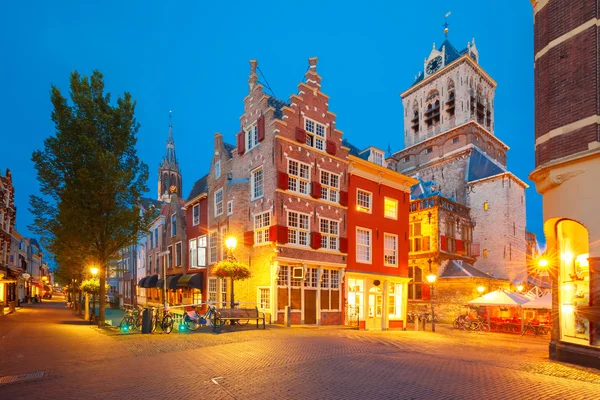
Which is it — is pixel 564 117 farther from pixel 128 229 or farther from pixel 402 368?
pixel 128 229

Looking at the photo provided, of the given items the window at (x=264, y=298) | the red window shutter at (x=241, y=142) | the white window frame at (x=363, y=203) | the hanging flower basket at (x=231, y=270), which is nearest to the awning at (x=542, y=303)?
the white window frame at (x=363, y=203)

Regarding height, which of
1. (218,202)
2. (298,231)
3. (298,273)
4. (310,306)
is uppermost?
(218,202)

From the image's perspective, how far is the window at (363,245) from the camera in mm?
27406

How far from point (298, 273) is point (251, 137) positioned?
29.2 ft

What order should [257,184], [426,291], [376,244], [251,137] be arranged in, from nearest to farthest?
[257,184] < [251,137] < [376,244] < [426,291]

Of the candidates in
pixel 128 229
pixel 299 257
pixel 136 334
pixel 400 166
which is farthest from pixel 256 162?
pixel 400 166

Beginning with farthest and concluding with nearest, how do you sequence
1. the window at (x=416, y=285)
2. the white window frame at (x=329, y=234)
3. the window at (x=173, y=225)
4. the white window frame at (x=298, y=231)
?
1. the window at (x=173, y=225)
2. the window at (x=416, y=285)
3. the white window frame at (x=329, y=234)
4. the white window frame at (x=298, y=231)

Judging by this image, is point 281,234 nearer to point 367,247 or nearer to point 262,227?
point 262,227

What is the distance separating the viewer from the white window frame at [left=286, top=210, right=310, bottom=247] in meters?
23.5

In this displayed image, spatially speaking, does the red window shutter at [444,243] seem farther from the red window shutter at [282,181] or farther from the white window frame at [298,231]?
the red window shutter at [282,181]

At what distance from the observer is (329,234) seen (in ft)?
83.6

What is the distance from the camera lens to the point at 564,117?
1228 centimetres

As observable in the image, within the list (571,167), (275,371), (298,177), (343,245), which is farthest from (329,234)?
(275,371)

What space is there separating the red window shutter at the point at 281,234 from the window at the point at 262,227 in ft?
3.42
